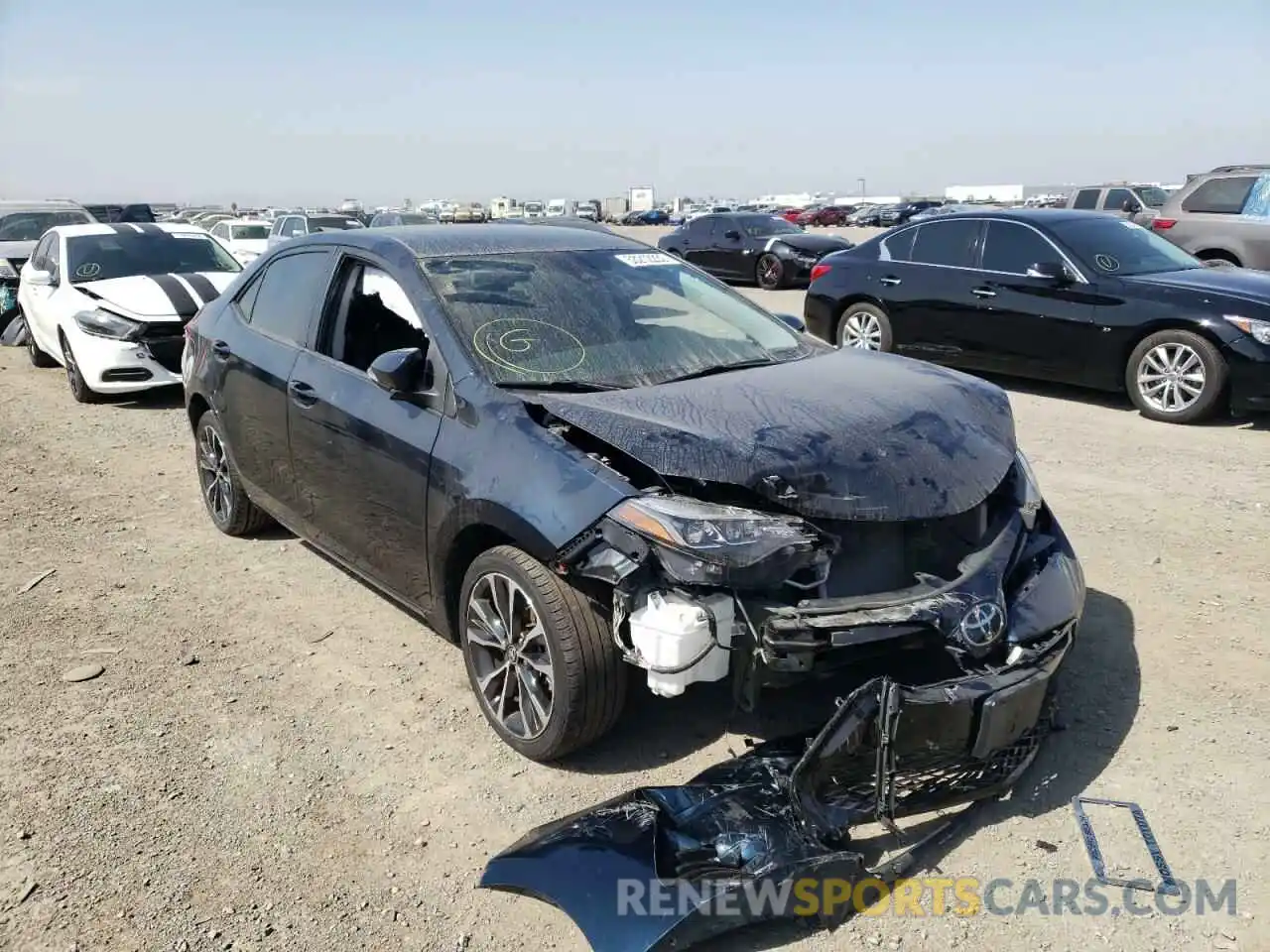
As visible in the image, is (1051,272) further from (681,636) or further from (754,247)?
(754,247)

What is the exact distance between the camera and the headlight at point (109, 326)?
29.1ft

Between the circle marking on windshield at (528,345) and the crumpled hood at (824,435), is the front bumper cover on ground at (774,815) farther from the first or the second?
the circle marking on windshield at (528,345)

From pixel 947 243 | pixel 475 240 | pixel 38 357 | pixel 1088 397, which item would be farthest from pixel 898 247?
pixel 38 357

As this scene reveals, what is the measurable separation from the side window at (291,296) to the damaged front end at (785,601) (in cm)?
214

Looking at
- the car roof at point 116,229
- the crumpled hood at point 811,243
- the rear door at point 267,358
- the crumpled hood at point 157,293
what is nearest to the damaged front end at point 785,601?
the rear door at point 267,358

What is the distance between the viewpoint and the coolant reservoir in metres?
2.80

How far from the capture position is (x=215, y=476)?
5.61 metres

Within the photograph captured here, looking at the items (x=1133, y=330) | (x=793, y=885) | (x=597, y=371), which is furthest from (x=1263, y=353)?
(x=793, y=885)

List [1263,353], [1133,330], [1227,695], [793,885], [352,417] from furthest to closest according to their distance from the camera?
[1133,330]
[1263,353]
[352,417]
[1227,695]
[793,885]

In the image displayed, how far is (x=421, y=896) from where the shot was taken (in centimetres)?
276

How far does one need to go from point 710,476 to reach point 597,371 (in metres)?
0.91

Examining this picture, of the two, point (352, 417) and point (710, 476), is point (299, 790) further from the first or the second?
point (710, 476)

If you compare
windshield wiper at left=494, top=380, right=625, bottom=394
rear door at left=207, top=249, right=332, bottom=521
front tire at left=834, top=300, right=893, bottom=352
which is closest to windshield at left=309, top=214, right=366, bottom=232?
front tire at left=834, top=300, right=893, bottom=352

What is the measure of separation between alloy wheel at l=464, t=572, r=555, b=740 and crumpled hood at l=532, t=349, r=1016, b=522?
631 mm
